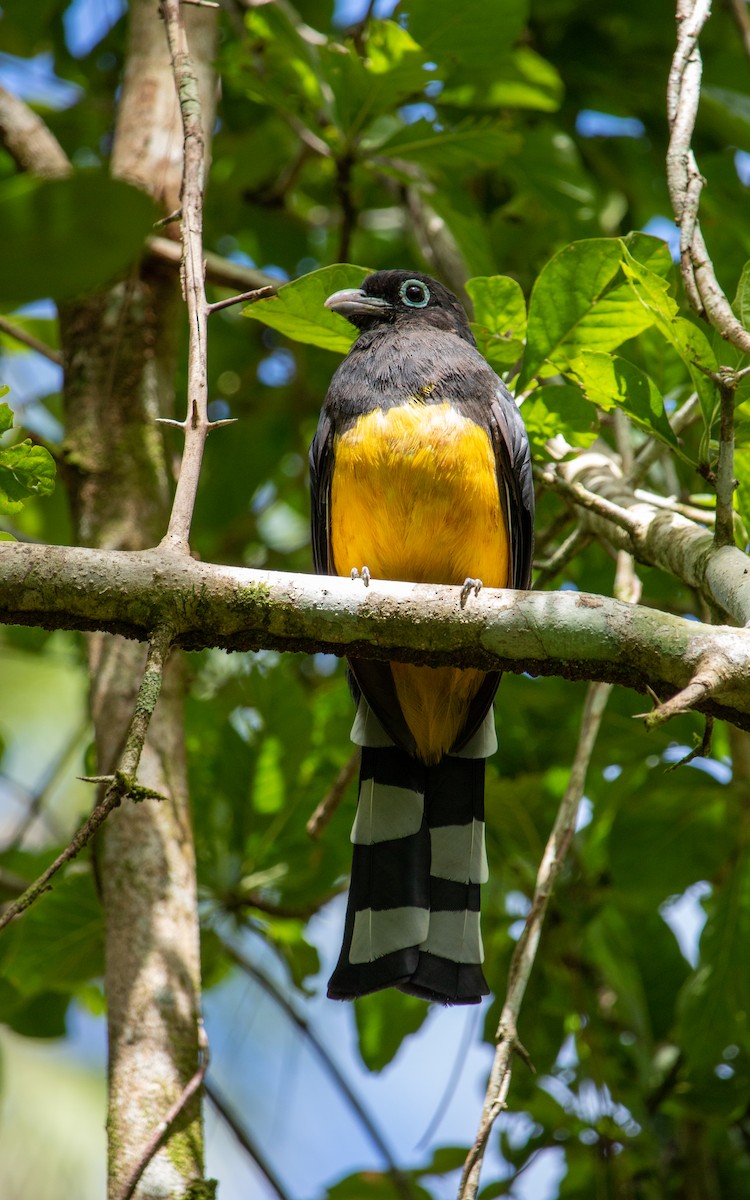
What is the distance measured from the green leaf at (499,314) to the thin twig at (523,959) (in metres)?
1.02

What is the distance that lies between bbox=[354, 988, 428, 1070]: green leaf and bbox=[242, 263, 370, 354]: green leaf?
2442 mm

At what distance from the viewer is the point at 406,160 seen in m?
4.12

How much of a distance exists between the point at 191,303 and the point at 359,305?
5.76 ft

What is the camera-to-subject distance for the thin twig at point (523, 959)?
7.60 feet

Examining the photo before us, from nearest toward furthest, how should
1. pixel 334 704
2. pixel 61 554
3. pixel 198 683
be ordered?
pixel 61 554, pixel 334 704, pixel 198 683

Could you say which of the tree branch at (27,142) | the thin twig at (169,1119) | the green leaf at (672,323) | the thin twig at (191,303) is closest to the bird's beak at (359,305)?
the tree branch at (27,142)

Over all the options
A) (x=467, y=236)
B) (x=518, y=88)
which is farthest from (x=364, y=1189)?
(x=518, y=88)

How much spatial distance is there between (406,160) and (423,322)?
0.61 m

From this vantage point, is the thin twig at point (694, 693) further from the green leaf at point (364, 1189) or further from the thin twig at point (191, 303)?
the green leaf at point (364, 1189)

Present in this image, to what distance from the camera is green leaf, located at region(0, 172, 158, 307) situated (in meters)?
1.10

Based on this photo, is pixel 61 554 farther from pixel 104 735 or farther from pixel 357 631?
pixel 104 735

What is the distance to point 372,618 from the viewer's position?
224 centimetres

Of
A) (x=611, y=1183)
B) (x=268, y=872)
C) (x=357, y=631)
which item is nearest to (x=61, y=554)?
(x=357, y=631)

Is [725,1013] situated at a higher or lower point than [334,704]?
lower
